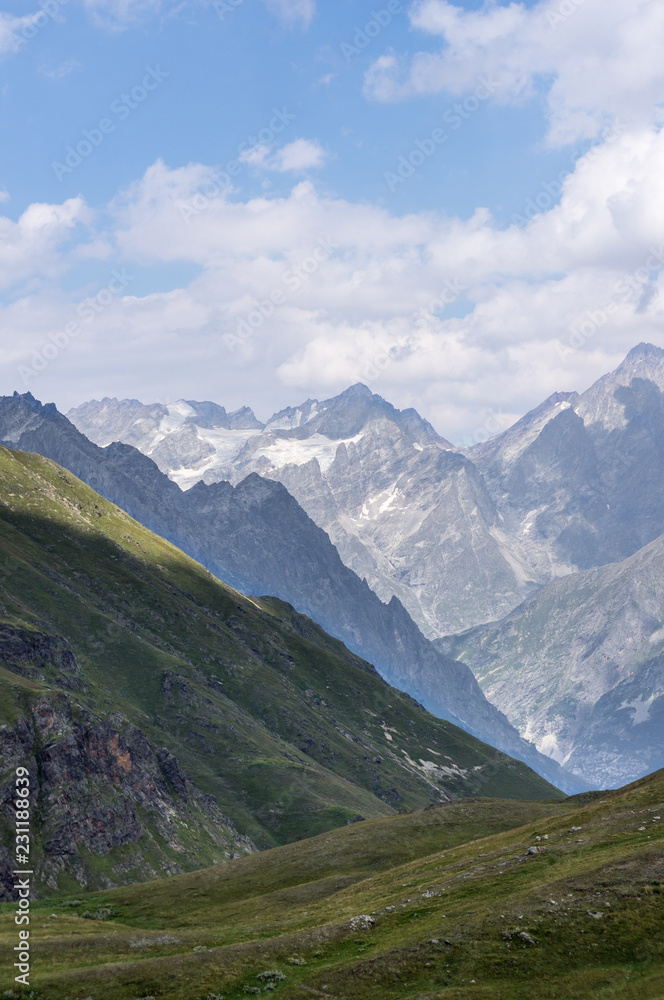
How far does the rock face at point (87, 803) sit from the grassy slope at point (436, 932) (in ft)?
178

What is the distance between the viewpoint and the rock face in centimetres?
14500

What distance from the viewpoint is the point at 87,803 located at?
16050cm

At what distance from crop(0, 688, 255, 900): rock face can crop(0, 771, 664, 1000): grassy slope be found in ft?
178

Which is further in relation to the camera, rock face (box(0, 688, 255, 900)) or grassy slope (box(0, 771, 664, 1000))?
rock face (box(0, 688, 255, 900))

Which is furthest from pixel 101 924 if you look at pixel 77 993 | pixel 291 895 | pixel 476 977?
pixel 476 977

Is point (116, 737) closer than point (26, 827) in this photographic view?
No

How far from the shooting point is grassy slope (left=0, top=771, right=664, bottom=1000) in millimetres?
46125

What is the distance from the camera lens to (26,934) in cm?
6844

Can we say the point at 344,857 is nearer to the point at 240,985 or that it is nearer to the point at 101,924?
the point at 101,924

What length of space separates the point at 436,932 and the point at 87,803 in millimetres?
124341

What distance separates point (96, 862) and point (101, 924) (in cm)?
7721

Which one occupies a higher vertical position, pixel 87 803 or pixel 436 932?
pixel 436 932

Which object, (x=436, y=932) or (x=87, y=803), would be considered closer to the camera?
(x=436, y=932)

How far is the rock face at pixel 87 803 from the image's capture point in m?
145
